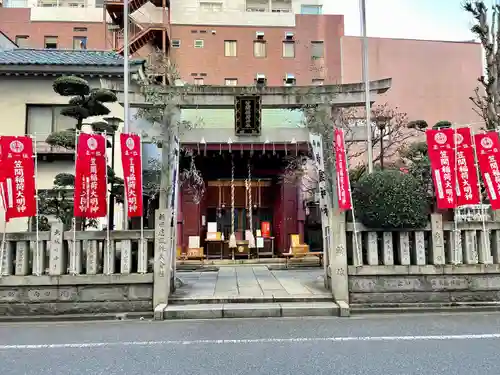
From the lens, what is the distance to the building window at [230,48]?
3000 centimetres

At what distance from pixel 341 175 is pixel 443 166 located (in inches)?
84.3

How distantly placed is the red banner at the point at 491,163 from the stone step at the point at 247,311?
13.3ft

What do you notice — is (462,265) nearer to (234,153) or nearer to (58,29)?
(234,153)

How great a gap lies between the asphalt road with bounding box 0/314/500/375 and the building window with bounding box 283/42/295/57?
25521 mm

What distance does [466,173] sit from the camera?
8594mm

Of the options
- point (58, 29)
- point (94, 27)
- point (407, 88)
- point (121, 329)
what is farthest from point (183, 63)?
point (121, 329)

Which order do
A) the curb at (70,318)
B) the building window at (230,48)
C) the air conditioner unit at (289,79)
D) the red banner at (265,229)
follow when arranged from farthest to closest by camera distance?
the building window at (230,48), the air conditioner unit at (289,79), the red banner at (265,229), the curb at (70,318)

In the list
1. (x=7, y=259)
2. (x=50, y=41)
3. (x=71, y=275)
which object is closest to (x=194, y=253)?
(x=71, y=275)

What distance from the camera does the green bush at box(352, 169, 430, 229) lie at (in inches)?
323

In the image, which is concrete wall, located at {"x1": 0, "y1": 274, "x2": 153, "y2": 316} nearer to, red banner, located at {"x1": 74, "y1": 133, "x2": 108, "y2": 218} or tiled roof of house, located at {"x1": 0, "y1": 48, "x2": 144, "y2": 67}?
red banner, located at {"x1": 74, "y1": 133, "x2": 108, "y2": 218}

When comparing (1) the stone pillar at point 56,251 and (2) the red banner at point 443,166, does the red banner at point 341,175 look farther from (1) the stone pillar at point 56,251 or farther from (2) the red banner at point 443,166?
(1) the stone pillar at point 56,251

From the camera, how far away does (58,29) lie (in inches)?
1212

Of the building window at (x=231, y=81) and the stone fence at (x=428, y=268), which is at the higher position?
the building window at (x=231, y=81)

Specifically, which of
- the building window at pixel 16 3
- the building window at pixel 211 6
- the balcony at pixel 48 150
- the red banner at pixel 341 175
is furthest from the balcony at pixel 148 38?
the red banner at pixel 341 175
